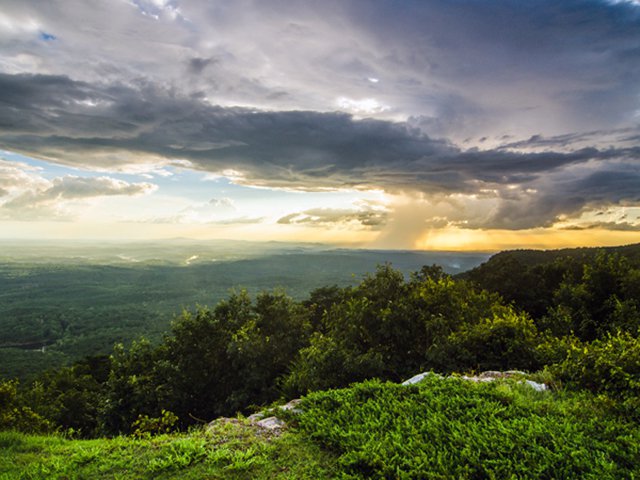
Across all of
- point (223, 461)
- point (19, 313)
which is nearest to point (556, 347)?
point (223, 461)

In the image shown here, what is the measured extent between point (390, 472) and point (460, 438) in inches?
60.9

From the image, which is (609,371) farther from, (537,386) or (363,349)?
(363,349)

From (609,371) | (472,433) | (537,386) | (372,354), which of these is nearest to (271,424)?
(472,433)

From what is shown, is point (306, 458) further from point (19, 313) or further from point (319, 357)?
point (19, 313)

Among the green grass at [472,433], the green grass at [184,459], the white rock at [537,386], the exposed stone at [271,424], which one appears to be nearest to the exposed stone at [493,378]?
the white rock at [537,386]

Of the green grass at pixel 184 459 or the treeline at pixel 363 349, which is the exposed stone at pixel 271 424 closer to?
the green grass at pixel 184 459

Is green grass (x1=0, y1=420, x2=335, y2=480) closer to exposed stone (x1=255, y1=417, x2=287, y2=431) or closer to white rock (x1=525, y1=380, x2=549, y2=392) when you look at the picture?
exposed stone (x1=255, y1=417, x2=287, y2=431)

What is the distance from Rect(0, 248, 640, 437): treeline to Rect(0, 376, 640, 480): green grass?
1.73 metres

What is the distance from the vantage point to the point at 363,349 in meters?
16.1

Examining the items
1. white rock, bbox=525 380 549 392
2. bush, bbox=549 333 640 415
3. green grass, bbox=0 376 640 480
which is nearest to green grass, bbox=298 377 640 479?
green grass, bbox=0 376 640 480

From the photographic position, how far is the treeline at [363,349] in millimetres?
11844

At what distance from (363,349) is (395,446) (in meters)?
10.1

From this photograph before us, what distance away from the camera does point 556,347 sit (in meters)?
12.2

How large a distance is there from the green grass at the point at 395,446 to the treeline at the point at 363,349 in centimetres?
173
